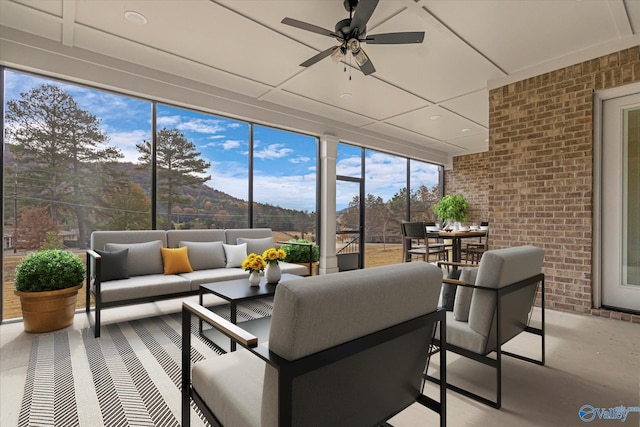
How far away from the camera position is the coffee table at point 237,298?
2.40 m

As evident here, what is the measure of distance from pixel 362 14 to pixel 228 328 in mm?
2275

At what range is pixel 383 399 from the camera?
3.95 ft

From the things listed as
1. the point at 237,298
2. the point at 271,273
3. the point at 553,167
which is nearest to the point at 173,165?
the point at 271,273

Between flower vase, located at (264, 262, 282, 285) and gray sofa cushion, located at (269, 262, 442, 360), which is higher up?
gray sofa cushion, located at (269, 262, 442, 360)

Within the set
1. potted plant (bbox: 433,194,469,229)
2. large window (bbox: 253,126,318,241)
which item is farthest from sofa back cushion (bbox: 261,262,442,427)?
potted plant (bbox: 433,194,469,229)

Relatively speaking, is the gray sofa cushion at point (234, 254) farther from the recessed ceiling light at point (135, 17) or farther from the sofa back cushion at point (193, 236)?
the recessed ceiling light at point (135, 17)

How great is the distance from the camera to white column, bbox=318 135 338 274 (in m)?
5.61

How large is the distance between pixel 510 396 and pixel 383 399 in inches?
46.5

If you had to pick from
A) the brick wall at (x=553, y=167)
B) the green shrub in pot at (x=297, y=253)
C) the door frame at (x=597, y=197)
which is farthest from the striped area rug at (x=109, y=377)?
the door frame at (x=597, y=197)

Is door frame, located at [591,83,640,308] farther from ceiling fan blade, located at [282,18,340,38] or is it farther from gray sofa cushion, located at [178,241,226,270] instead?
gray sofa cushion, located at [178,241,226,270]

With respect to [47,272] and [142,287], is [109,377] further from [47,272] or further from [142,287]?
[47,272]

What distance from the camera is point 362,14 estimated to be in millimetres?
2266

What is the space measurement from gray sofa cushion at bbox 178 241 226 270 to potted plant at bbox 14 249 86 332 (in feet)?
3.75

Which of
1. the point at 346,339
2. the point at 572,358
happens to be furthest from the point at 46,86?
the point at 572,358
